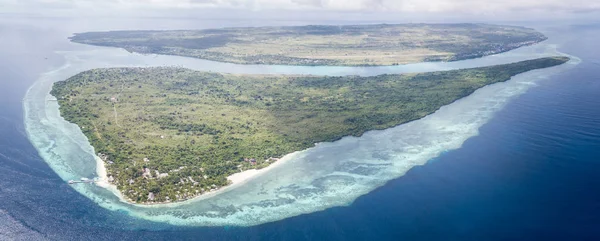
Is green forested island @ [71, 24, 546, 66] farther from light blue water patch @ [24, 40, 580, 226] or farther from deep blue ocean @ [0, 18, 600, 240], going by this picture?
deep blue ocean @ [0, 18, 600, 240]

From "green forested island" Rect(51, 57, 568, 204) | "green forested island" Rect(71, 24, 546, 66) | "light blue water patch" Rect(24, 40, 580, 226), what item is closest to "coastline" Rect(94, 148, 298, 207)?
"light blue water patch" Rect(24, 40, 580, 226)

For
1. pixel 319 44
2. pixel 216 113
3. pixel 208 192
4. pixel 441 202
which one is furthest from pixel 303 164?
pixel 319 44

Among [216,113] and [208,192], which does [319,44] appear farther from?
[208,192]

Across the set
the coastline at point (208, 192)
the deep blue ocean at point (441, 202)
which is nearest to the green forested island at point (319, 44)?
the deep blue ocean at point (441, 202)

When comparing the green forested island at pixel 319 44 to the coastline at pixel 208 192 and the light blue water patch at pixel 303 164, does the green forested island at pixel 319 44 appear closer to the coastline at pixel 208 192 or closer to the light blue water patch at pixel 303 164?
the light blue water patch at pixel 303 164

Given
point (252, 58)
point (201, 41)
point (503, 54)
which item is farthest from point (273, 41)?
point (503, 54)

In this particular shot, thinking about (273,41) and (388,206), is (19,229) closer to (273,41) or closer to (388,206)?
(388,206)
